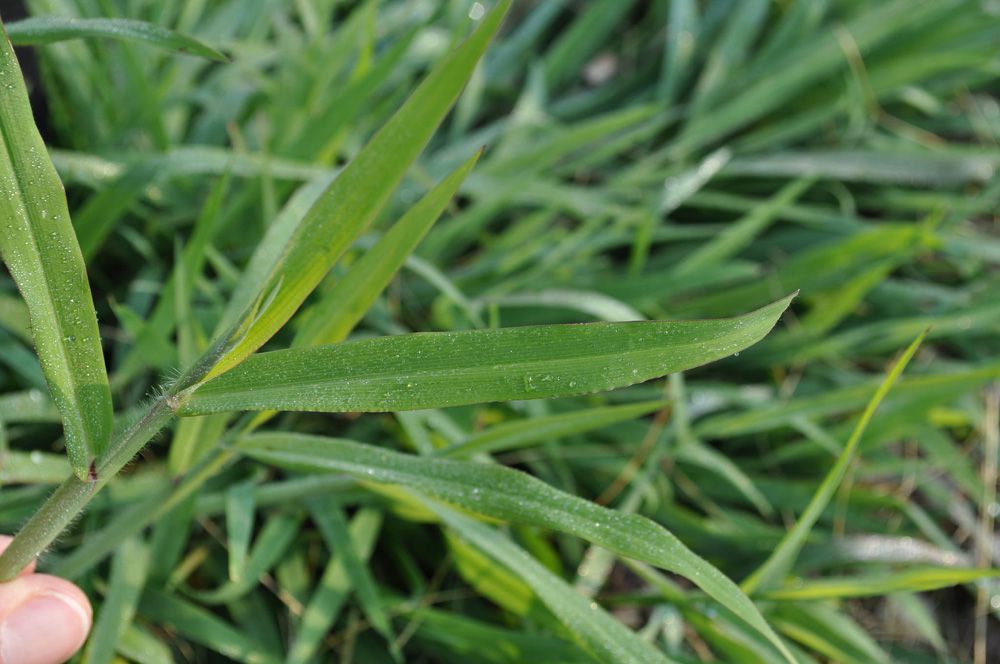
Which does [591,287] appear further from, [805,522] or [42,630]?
[42,630]

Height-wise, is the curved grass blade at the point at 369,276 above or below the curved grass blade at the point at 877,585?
above

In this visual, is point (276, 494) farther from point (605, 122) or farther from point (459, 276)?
point (605, 122)

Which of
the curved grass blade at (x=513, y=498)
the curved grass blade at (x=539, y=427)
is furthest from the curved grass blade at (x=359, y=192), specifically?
the curved grass blade at (x=539, y=427)

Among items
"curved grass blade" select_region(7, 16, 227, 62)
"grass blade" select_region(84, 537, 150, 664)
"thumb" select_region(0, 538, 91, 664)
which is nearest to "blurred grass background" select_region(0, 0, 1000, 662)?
"grass blade" select_region(84, 537, 150, 664)

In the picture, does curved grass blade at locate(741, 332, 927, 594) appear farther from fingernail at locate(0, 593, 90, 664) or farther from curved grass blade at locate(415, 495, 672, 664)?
fingernail at locate(0, 593, 90, 664)

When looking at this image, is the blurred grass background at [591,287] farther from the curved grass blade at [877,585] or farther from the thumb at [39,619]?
the thumb at [39,619]

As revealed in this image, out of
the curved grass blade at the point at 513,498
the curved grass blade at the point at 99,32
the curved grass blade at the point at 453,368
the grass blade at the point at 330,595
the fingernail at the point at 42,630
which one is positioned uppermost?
the curved grass blade at the point at 99,32

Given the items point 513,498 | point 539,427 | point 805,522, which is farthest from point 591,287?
point 513,498
